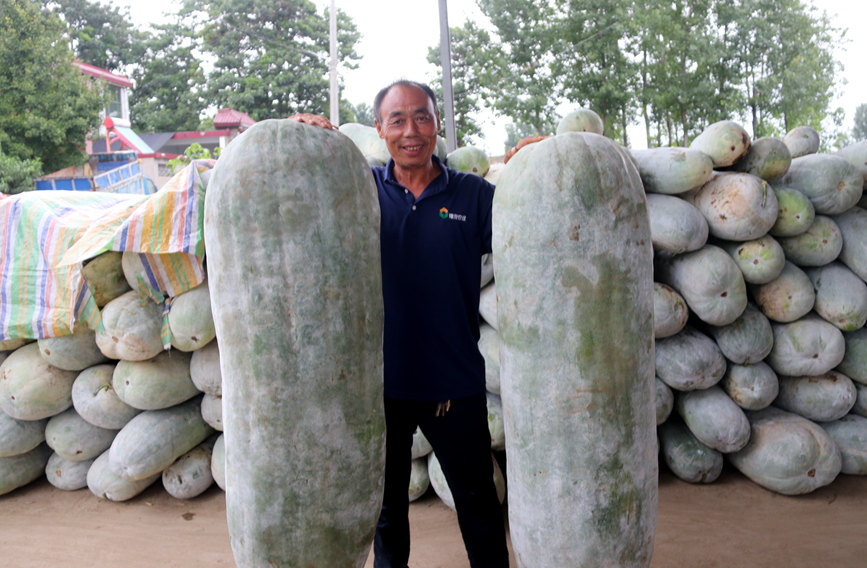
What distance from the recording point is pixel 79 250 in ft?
11.2

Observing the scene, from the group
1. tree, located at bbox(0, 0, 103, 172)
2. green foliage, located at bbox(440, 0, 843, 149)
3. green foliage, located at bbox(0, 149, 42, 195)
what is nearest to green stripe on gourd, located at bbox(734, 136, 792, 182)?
green foliage, located at bbox(440, 0, 843, 149)

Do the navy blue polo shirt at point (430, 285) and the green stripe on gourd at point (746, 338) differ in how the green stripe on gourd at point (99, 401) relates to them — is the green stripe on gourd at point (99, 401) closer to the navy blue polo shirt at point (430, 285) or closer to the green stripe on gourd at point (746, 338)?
the navy blue polo shirt at point (430, 285)

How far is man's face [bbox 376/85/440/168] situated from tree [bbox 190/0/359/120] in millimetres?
17675

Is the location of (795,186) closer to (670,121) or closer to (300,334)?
(300,334)

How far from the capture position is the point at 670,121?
12930mm

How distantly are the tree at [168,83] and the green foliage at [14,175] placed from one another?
8.57 m

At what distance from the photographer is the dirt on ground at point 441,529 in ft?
9.68

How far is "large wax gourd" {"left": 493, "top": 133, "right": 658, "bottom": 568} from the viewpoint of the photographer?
1.54 meters

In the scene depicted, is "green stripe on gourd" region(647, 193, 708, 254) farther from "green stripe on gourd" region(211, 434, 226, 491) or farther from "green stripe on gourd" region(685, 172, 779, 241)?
"green stripe on gourd" region(211, 434, 226, 491)

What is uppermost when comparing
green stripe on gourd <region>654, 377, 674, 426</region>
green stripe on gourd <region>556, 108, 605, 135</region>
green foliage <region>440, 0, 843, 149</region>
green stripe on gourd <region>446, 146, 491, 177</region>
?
green foliage <region>440, 0, 843, 149</region>

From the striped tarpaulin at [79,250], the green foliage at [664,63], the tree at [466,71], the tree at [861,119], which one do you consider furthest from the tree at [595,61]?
the tree at [861,119]

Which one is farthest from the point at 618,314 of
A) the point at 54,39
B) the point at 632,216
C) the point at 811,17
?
the point at 54,39

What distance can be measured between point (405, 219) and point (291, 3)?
20875 mm

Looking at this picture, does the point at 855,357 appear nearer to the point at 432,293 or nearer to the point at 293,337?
the point at 432,293
